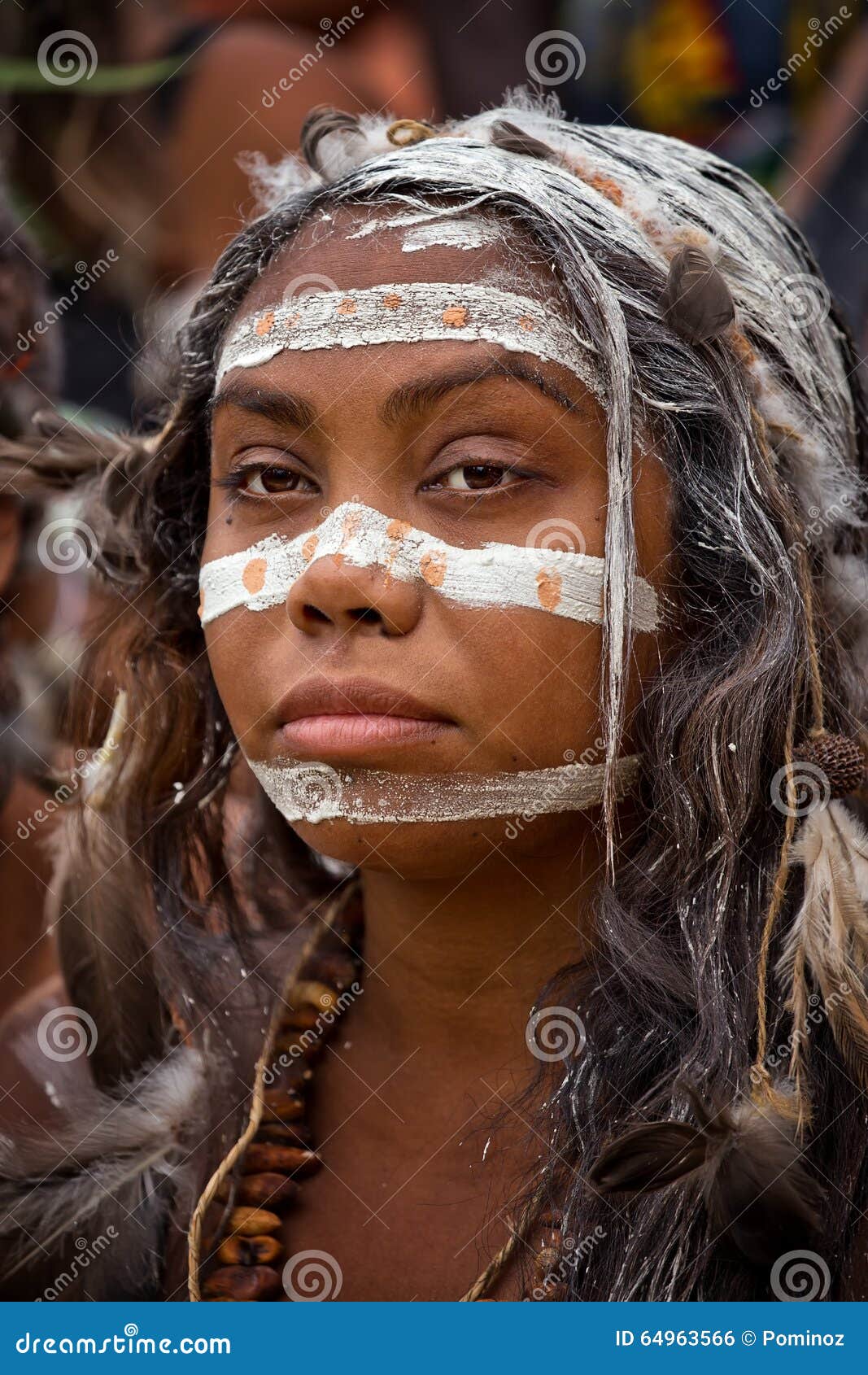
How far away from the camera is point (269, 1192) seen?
2295mm

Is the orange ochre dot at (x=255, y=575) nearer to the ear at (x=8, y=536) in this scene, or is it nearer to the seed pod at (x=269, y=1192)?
the seed pod at (x=269, y=1192)

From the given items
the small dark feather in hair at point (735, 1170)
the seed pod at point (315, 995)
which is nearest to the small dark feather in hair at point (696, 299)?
the small dark feather in hair at point (735, 1170)

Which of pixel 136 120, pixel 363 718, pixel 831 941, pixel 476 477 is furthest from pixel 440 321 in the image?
pixel 136 120

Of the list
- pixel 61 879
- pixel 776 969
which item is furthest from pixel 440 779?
pixel 61 879

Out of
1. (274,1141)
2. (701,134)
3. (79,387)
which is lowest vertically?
(274,1141)

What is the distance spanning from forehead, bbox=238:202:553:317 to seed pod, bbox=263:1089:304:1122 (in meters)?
1.24

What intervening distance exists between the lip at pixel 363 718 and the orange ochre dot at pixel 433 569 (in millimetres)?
157

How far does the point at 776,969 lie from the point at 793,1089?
7.0 inches

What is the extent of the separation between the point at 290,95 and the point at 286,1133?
319 centimetres

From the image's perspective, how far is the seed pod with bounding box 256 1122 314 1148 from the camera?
235 centimetres

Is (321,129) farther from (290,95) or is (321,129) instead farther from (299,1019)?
(290,95)

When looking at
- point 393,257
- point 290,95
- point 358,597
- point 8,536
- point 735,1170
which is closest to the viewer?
point 735,1170

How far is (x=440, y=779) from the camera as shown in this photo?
2.00 metres

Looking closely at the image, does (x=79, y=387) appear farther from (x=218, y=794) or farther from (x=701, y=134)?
(x=218, y=794)
